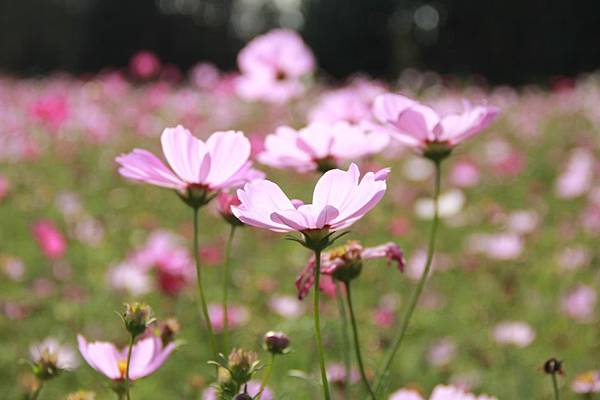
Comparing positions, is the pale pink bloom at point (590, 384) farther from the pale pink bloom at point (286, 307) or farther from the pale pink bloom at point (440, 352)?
the pale pink bloom at point (286, 307)

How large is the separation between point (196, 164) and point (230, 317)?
0.88 meters

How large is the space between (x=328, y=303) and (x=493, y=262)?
479mm

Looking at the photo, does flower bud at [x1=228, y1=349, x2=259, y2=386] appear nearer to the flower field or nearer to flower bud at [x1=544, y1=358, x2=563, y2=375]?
the flower field

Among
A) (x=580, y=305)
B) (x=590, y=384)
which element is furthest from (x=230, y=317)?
(x=590, y=384)

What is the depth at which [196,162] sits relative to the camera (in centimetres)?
65

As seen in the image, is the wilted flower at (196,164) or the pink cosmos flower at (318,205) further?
the wilted flower at (196,164)

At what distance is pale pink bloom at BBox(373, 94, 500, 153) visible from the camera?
707 mm

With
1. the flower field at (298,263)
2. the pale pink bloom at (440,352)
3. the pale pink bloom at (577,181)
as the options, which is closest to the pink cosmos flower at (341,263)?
the flower field at (298,263)

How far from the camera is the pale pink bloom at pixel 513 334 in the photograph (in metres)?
1.45

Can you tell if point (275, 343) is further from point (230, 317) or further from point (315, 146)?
point (230, 317)

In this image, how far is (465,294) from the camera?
1937mm

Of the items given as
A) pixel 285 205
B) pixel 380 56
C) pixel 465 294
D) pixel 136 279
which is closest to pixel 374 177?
pixel 285 205

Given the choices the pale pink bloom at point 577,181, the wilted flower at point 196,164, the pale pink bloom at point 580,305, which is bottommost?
the pale pink bloom at point 580,305

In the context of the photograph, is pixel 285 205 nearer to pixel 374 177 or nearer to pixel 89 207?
pixel 374 177
